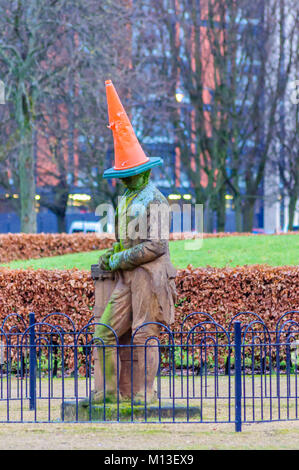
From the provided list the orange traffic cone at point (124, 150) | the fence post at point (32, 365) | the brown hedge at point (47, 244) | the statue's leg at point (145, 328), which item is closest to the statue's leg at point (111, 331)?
the statue's leg at point (145, 328)

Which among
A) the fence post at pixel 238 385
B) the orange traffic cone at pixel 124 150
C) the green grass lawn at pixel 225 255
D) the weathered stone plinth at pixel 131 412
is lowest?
the weathered stone plinth at pixel 131 412

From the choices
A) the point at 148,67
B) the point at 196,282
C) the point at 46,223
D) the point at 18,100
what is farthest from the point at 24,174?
the point at 46,223

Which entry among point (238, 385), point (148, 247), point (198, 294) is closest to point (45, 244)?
point (198, 294)

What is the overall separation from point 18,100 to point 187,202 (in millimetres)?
13853

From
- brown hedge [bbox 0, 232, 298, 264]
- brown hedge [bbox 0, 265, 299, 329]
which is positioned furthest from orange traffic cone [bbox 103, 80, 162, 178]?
brown hedge [bbox 0, 232, 298, 264]

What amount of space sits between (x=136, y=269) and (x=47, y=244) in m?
13.2

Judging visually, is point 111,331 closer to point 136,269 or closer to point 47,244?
point 136,269

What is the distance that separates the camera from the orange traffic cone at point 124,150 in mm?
8648

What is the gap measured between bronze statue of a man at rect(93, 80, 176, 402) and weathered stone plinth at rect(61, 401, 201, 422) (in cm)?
18

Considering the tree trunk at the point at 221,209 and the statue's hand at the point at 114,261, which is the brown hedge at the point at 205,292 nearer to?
the statue's hand at the point at 114,261

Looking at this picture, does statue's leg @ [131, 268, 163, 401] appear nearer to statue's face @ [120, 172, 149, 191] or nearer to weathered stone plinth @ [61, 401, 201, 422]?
weathered stone plinth @ [61, 401, 201, 422]

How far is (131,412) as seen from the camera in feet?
27.5

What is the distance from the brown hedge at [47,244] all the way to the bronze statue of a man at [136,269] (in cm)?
1228

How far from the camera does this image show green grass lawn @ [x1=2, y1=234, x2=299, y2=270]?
15.3m
